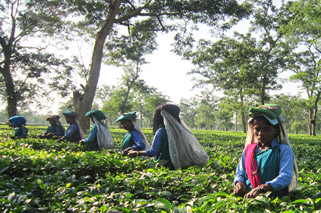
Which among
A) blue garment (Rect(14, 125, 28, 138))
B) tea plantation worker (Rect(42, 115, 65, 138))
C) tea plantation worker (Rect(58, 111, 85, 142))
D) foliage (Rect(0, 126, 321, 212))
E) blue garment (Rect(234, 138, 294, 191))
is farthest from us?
tea plantation worker (Rect(42, 115, 65, 138))

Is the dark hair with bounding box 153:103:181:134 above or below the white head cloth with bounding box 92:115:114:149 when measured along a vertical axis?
above

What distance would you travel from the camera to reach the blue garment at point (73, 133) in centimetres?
630

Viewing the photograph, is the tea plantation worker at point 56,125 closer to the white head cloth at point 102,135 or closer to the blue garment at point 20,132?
the blue garment at point 20,132

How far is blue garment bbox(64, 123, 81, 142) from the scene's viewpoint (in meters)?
6.30

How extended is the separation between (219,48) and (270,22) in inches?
203

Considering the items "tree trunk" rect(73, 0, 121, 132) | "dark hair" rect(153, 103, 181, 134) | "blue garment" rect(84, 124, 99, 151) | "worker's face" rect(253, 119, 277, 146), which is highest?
"tree trunk" rect(73, 0, 121, 132)

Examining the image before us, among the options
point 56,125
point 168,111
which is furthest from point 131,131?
point 56,125

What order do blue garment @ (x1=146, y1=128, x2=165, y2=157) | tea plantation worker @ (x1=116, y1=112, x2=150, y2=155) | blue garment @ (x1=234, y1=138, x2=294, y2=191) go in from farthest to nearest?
tea plantation worker @ (x1=116, y1=112, x2=150, y2=155), blue garment @ (x1=146, y1=128, x2=165, y2=157), blue garment @ (x1=234, y1=138, x2=294, y2=191)

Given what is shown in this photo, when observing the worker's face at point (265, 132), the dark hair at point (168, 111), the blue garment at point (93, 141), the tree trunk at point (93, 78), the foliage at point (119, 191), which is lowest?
the foliage at point (119, 191)

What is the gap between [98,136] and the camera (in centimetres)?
538

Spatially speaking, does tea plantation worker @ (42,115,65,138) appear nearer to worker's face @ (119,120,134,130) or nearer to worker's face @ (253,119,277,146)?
worker's face @ (119,120,134,130)

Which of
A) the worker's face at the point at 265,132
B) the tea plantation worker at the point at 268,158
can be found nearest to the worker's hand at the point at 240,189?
the tea plantation worker at the point at 268,158

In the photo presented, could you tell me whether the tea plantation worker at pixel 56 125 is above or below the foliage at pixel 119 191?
above

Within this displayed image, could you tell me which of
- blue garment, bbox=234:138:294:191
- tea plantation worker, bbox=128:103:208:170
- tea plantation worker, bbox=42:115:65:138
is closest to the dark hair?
tea plantation worker, bbox=128:103:208:170
